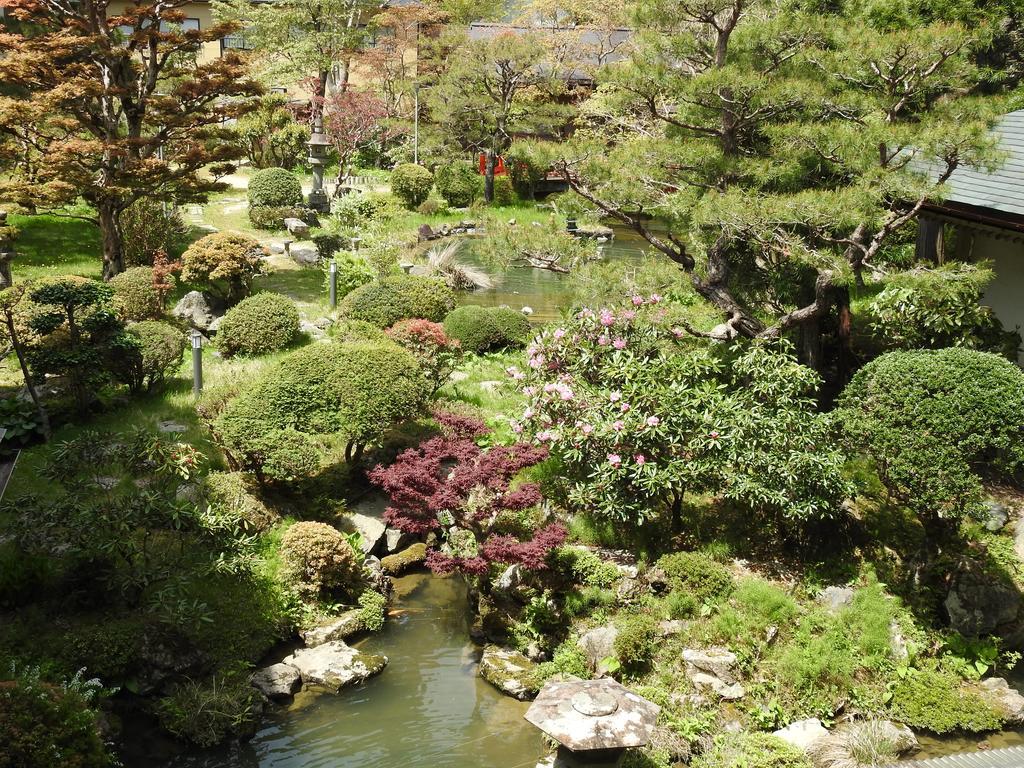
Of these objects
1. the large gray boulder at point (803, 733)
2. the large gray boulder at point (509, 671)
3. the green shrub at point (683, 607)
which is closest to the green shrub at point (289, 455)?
the large gray boulder at point (509, 671)

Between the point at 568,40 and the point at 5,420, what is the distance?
2519 centimetres

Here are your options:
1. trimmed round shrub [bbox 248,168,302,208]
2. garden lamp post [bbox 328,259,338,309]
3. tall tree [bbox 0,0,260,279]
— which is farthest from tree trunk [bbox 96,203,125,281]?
trimmed round shrub [bbox 248,168,302,208]

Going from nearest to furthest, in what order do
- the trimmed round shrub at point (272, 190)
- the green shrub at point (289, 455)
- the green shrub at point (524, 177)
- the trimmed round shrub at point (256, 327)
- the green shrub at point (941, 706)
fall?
the green shrub at point (941, 706) < the green shrub at point (289, 455) < the trimmed round shrub at point (256, 327) < the trimmed round shrub at point (272, 190) < the green shrub at point (524, 177)

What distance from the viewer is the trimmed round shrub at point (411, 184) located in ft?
82.8

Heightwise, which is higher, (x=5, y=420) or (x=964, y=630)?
(x=5, y=420)

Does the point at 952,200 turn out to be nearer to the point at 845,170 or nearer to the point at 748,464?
the point at 845,170

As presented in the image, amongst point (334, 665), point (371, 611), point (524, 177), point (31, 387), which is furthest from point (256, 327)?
point (524, 177)

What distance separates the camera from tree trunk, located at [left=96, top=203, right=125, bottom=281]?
1455 cm

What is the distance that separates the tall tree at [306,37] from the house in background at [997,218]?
881 inches

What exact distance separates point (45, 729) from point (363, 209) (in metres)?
18.8

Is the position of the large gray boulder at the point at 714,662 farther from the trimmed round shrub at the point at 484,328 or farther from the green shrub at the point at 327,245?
the green shrub at the point at 327,245

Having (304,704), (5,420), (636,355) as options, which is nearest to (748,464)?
(636,355)

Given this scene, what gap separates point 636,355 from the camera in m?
9.56

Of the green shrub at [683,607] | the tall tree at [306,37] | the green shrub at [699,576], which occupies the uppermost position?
the tall tree at [306,37]
